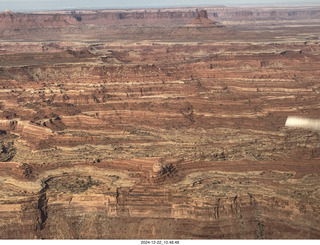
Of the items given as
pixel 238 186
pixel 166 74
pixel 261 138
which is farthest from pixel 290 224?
pixel 166 74

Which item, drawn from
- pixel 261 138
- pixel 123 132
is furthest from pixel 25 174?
pixel 261 138

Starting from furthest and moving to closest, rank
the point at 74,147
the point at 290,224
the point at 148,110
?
the point at 148,110 < the point at 74,147 < the point at 290,224

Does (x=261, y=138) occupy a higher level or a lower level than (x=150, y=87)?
lower

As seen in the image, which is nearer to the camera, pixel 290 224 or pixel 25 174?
pixel 290 224

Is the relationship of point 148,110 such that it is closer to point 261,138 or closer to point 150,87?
point 150,87

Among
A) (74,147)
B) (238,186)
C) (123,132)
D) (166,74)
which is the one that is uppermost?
(166,74)

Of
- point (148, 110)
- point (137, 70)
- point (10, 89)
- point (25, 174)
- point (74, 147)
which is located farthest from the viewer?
point (137, 70)
